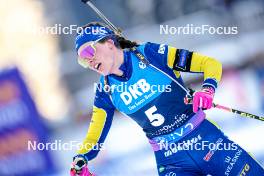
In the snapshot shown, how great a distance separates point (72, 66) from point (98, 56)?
5.77ft

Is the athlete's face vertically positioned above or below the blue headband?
below

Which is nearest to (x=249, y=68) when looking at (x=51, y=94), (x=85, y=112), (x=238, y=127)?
(x=238, y=127)

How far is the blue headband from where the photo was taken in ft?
7.97

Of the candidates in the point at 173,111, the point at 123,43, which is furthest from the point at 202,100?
the point at 123,43

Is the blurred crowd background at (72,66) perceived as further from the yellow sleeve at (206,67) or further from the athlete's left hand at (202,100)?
the athlete's left hand at (202,100)

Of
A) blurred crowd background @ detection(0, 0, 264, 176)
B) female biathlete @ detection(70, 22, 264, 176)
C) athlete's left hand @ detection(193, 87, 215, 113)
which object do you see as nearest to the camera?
athlete's left hand @ detection(193, 87, 215, 113)

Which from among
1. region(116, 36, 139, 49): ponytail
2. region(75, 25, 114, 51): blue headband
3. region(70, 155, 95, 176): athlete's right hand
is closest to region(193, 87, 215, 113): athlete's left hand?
region(116, 36, 139, 49): ponytail

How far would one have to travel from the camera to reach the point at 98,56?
242 centimetres

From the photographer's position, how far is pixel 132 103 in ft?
8.14

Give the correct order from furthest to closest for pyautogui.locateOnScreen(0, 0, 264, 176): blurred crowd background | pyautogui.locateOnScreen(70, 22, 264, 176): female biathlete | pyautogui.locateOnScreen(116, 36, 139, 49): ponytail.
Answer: pyautogui.locateOnScreen(0, 0, 264, 176): blurred crowd background < pyautogui.locateOnScreen(116, 36, 139, 49): ponytail < pyautogui.locateOnScreen(70, 22, 264, 176): female biathlete

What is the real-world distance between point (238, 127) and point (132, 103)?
5.32 ft

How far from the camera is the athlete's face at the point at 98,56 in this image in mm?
2406

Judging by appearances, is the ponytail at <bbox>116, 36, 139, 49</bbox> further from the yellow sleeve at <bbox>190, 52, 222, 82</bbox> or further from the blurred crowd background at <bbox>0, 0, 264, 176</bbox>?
the blurred crowd background at <bbox>0, 0, 264, 176</bbox>

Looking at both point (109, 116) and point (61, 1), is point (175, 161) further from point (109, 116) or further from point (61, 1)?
point (61, 1)
